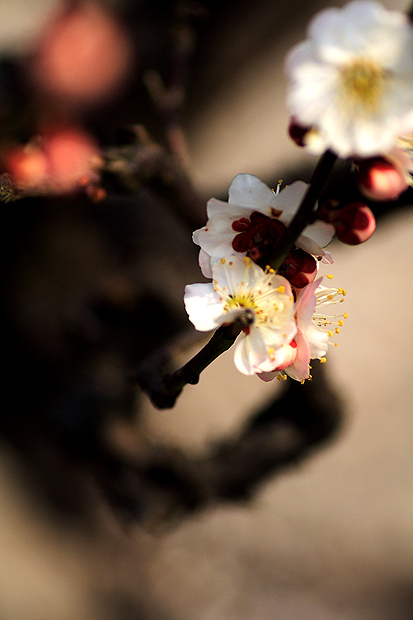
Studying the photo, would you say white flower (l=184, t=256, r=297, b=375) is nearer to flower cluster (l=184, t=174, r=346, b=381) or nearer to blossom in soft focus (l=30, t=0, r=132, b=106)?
flower cluster (l=184, t=174, r=346, b=381)

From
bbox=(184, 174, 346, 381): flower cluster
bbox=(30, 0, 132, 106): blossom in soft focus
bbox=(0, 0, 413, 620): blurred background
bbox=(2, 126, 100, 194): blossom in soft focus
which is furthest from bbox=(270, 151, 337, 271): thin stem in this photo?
bbox=(30, 0, 132, 106): blossom in soft focus

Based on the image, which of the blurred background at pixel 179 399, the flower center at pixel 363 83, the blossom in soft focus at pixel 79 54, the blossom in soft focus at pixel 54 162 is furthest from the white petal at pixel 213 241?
the blossom in soft focus at pixel 79 54

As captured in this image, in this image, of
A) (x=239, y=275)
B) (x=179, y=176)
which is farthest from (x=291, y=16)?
(x=239, y=275)

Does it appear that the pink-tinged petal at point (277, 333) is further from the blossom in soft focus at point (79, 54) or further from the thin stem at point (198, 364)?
the blossom in soft focus at point (79, 54)

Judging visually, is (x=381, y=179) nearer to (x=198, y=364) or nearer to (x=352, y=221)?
(x=352, y=221)

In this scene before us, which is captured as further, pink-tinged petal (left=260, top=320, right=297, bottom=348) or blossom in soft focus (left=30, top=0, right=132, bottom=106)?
blossom in soft focus (left=30, top=0, right=132, bottom=106)

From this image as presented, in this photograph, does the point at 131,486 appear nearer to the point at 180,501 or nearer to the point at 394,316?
the point at 180,501

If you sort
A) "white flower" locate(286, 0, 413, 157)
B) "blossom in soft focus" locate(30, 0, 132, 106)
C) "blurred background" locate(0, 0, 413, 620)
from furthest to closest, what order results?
"blossom in soft focus" locate(30, 0, 132, 106)
"blurred background" locate(0, 0, 413, 620)
"white flower" locate(286, 0, 413, 157)

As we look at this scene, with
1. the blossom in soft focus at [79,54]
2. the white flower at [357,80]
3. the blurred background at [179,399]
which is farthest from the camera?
the blossom in soft focus at [79,54]
